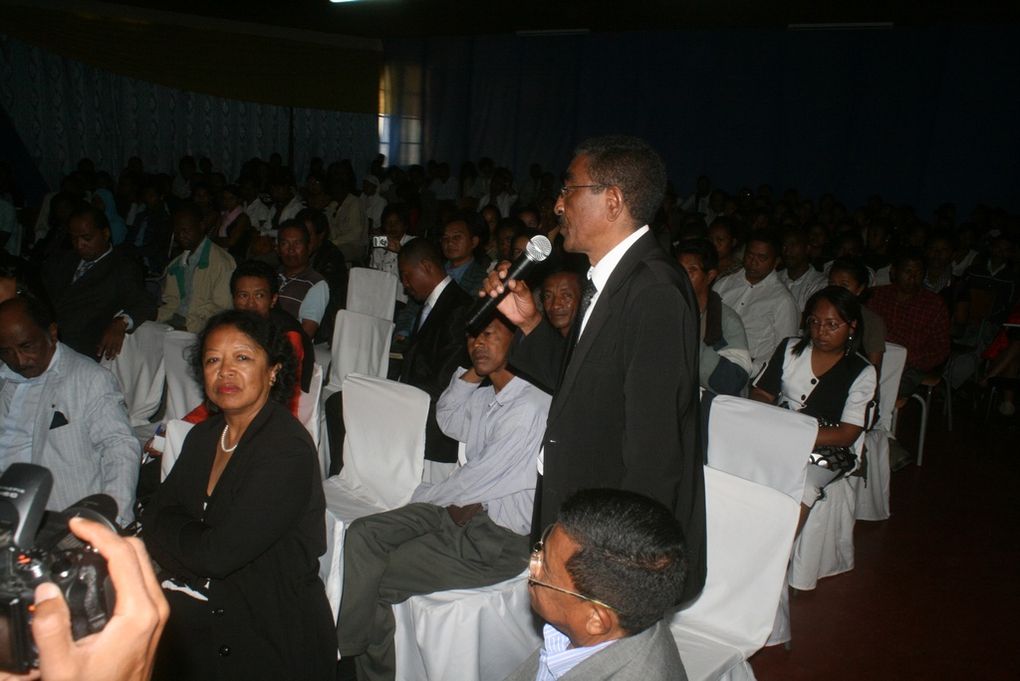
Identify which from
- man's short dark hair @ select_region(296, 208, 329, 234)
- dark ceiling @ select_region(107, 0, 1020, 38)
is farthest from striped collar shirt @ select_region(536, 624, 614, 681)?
dark ceiling @ select_region(107, 0, 1020, 38)

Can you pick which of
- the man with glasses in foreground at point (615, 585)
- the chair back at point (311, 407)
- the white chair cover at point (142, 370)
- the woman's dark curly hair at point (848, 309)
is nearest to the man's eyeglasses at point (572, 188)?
the man with glasses in foreground at point (615, 585)

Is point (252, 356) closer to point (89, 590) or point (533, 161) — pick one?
point (89, 590)

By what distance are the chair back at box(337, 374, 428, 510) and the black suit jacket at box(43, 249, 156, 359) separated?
5.83 ft

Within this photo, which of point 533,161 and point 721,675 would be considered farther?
point 533,161

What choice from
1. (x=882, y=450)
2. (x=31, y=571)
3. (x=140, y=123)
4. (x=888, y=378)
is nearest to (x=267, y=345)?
(x=31, y=571)

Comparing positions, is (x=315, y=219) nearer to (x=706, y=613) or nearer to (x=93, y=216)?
(x=93, y=216)

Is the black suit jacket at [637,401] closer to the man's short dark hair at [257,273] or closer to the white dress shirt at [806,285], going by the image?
the man's short dark hair at [257,273]

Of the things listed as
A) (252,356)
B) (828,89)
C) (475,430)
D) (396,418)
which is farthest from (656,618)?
(828,89)

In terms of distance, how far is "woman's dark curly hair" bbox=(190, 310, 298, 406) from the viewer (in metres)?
2.50

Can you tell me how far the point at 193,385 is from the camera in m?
3.98

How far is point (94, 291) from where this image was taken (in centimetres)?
468

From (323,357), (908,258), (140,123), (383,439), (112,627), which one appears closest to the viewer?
(112,627)

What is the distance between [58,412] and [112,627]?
7.33 ft

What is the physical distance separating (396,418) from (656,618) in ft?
6.56
